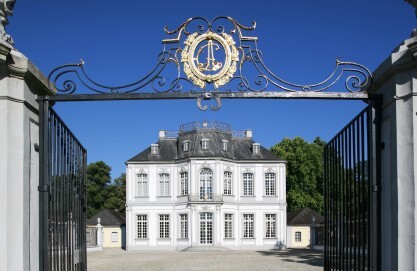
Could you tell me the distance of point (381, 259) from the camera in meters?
4.86

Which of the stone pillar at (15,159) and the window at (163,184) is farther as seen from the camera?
the window at (163,184)

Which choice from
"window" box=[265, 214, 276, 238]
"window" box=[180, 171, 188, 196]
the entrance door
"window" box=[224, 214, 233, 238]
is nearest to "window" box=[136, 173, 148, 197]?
"window" box=[180, 171, 188, 196]

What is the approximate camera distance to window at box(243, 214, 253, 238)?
122ft

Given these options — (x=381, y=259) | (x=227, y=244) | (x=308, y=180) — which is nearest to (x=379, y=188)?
(x=381, y=259)

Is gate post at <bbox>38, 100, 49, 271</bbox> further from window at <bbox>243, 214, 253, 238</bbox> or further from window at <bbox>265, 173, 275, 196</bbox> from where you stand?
window at <bbox>265, 173, 275, 196</bbox>

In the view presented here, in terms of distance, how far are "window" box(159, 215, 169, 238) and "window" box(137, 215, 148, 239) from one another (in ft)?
3.25

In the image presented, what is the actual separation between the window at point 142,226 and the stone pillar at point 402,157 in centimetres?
3388

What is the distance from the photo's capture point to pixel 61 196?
552 cm

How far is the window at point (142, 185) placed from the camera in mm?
37938

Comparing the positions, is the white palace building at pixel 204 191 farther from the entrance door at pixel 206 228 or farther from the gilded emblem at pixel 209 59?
the gilded emblem at pixel 209 59

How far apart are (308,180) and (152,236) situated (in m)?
15.7

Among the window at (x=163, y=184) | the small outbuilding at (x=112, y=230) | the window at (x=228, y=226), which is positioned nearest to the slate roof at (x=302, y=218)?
the window at (x=228, y=226)

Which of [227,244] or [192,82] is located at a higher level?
[192,82]

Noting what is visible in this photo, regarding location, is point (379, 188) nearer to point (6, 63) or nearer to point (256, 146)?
point (6, 63)
